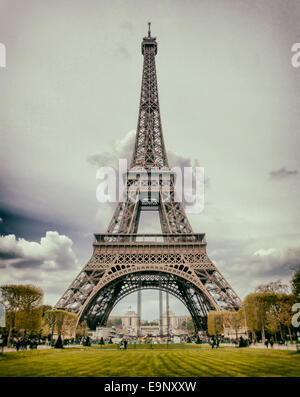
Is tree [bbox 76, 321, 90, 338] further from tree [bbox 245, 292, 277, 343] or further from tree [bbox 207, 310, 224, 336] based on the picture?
tree [bbox 245, 292, 277, 343]

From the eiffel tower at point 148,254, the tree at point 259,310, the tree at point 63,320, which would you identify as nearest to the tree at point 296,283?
the tree at point 259,310

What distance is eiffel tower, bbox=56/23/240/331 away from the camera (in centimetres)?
3653

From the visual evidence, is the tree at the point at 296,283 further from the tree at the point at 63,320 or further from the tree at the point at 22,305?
the tree at the point at 22,305

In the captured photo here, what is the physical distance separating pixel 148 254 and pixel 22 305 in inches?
682

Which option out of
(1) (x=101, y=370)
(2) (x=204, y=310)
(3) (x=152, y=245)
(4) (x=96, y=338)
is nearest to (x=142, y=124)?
(3) (x=152, y=245)

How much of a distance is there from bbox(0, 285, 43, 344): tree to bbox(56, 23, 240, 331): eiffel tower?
3014 mm

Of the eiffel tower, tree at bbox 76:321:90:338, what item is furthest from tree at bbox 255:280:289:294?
tree at bbox 76:321:90:338

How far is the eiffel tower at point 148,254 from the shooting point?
3653 centimetres

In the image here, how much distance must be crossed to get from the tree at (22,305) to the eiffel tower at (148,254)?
3.01 m

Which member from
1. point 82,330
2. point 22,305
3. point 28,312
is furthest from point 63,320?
point 82,330
